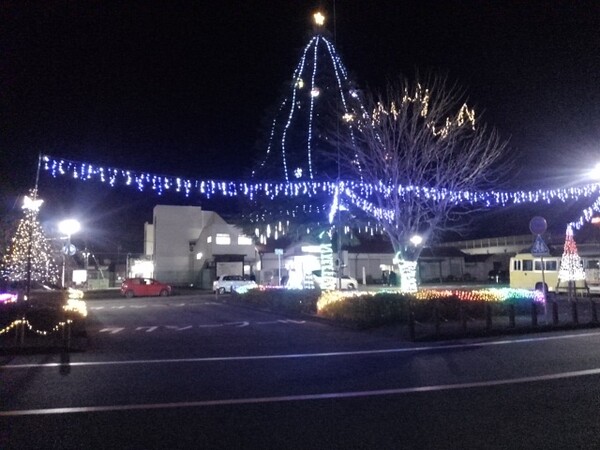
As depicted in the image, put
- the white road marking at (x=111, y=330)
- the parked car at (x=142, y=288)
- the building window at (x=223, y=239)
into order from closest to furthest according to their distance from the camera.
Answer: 1. the white road marking at (x=111, y=330)
2. the parked car at (x=142, y=288)
3. the building window at (x=223, y=239)

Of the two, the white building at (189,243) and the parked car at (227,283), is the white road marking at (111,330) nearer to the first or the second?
the parked car at (227,283)

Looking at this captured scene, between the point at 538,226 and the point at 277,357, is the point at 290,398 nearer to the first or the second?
the point at 277,357

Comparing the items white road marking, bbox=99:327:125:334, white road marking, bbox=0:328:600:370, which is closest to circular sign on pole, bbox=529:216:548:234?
white road marking, bbox=0:328:600:370

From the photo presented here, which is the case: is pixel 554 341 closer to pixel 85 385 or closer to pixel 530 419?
pixel 530 419

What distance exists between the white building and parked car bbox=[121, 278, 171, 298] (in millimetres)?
12201

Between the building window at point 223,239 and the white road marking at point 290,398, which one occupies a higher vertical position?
the building window at point 223,239

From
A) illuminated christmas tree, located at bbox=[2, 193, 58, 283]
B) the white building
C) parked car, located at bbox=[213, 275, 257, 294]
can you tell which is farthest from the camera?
the white building

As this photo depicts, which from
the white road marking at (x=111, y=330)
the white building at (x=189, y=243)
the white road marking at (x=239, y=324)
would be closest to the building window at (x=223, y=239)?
the white building at (x=189, y=243)

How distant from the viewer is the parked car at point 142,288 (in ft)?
137

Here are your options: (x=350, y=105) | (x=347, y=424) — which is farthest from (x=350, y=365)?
(x=350, y=105)

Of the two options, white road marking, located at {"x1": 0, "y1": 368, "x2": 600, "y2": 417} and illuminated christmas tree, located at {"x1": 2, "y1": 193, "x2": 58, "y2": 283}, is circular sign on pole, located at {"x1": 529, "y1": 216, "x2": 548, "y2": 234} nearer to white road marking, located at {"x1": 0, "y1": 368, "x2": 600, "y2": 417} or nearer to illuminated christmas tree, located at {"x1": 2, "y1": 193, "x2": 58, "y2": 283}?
white road marking, located at {"x1": 0, "y1": 368, "x2": 600, "y2": 417}

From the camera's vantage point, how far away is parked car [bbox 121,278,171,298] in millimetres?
41869

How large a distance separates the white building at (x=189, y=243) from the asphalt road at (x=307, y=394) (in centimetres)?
3882

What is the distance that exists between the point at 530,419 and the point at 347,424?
2279mm
